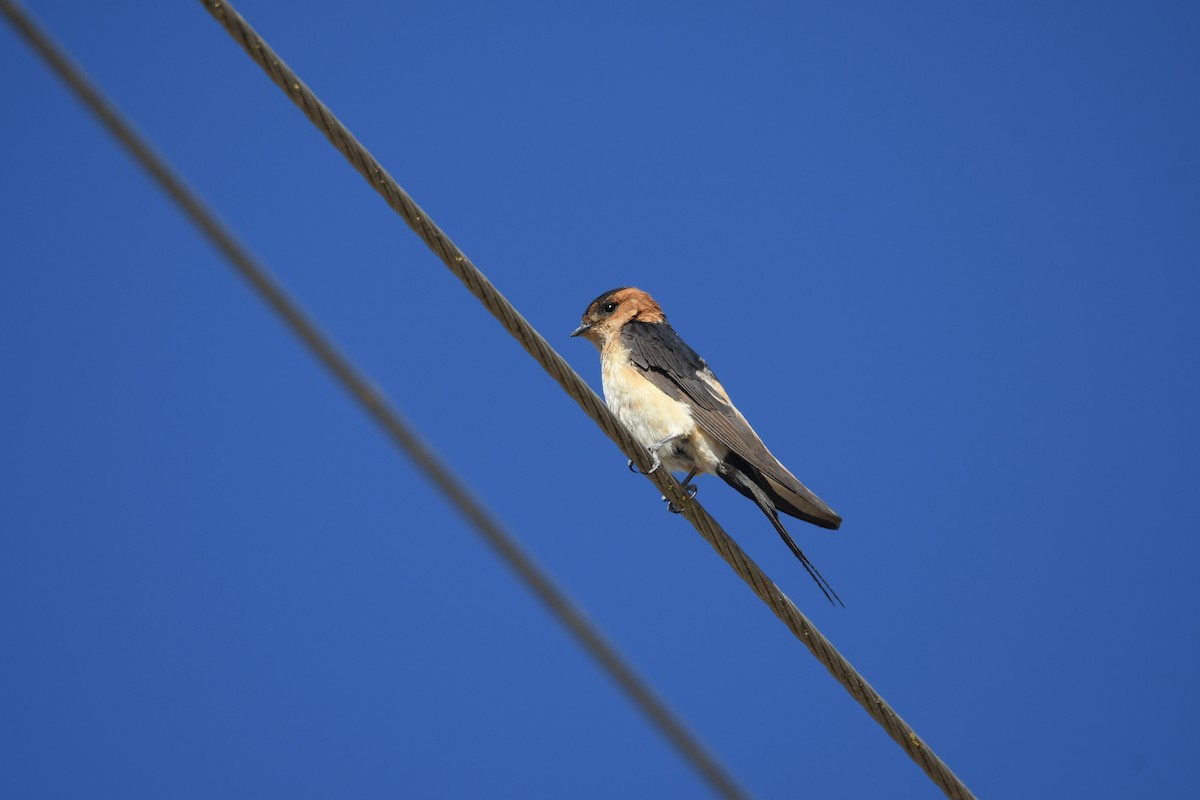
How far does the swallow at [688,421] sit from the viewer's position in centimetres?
659

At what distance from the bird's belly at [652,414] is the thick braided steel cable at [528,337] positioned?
2014mm

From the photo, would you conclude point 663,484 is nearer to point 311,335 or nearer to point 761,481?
point 761,481

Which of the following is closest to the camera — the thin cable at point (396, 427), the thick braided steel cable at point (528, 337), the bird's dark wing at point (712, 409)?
the thin cable at point (396, 427)

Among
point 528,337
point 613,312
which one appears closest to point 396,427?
point 528,337

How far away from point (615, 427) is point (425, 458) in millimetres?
3204

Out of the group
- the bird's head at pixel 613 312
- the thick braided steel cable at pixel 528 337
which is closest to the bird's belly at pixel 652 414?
the bird's head at pixel 613 312

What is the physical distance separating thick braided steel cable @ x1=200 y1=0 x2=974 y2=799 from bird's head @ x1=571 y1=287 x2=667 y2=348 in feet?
11.8

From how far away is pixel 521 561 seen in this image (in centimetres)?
193

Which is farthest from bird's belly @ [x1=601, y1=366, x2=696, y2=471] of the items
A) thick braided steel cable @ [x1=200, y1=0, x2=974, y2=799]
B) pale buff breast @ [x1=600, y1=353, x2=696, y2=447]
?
thick braided steel cable @ [x1=200, y1=0, x2=974, y2=799]

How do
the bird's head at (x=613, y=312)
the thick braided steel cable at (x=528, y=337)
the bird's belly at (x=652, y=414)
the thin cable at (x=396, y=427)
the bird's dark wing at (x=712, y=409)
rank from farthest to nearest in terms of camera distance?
the bird's head at (x=613, y=312) < the bird's belly at (x=652, y=414) < the bird's dark wing at (x=712, y=409) < the thick braided steel cable at (x=528, y=337) < the thin cable at (x=396, y=427)

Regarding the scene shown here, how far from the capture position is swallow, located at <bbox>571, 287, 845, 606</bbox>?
6586 mm

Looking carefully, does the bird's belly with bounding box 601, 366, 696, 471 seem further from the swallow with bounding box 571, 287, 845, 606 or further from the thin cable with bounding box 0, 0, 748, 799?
the thin cable with bounding box 0, 0, 748, 799

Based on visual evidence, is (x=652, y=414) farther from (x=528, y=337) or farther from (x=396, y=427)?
(x=396, y=427)

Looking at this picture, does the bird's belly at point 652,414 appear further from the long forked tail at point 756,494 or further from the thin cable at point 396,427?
the thin cable at point 396,427
